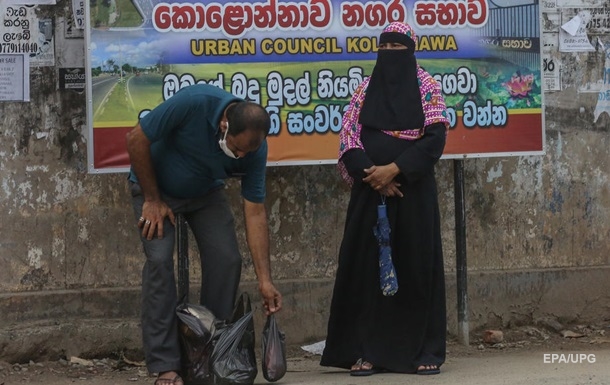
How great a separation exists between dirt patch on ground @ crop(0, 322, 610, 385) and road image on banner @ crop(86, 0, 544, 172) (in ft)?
3.82

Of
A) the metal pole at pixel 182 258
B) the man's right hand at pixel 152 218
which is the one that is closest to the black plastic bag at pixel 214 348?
the man's right hand at pixel 152 218

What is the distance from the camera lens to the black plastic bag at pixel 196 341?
5.27 meters

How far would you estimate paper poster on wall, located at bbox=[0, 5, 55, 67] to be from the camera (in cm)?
616

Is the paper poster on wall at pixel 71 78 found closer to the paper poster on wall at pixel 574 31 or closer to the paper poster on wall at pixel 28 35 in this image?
the paper poster on wall at pixel 28 35

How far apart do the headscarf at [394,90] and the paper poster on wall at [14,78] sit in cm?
189

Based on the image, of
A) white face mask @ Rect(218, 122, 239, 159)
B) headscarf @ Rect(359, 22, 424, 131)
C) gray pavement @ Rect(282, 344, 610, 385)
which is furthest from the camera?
headscarf @ Rect(359, 22, 424, 131)

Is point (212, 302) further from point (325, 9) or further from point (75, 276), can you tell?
point (325, 9)

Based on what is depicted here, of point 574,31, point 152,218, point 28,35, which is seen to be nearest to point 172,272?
point 152,218

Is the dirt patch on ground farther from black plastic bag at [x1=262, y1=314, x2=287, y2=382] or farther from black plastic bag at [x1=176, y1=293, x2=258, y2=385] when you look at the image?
black plastic bag at [x1=262, y1=314, x2=287, y2=382]

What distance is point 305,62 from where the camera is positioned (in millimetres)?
6066

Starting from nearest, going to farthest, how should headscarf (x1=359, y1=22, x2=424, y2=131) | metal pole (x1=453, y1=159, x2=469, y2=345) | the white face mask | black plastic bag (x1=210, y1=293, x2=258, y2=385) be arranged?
the white face mask → black plastic bag (x1=210, y1=293, x2=258, y2=385) → headscarf (x1=359, y1=22, x2=424, y2=131) → metal pole (x1=453, y1=159, x2=469, y2=345)

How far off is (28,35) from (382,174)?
7.01ft

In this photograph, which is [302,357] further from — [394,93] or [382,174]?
[394,93]

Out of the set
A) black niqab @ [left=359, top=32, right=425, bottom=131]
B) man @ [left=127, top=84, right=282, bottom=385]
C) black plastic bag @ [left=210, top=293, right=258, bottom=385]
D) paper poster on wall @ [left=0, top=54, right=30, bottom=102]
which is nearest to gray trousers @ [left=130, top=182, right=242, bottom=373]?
man @ [left=127, top=84, right=282, bottom=385]
